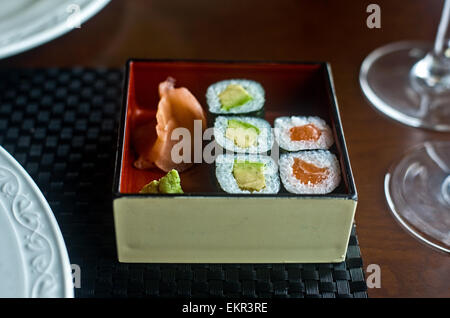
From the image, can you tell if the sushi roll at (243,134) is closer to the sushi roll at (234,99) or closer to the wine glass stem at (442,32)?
the sushi roll at (234,99)

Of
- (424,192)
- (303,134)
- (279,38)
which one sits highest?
(279,38)

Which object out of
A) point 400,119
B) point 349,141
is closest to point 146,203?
point 349,141

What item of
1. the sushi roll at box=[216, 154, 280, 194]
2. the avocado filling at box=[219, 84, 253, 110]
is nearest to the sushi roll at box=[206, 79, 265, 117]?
the avocado filling at box=[219, 84, 253, 110]

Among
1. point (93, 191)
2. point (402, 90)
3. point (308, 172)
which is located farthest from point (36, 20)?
point (402, 90)

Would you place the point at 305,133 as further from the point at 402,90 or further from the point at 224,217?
the point at 402,90
